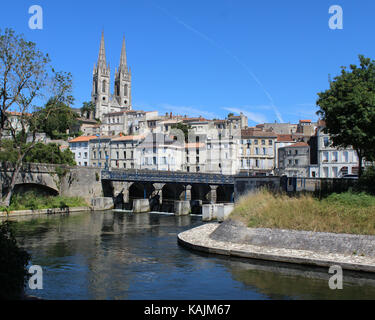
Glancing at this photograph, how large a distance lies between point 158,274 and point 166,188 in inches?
2154

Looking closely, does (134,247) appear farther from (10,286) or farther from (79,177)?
(79,177)

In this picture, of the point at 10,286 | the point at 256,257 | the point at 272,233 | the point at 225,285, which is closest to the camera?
the point at 10,286

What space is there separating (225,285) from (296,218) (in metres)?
9.01

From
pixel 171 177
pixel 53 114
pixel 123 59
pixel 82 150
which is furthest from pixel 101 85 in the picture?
pixel 53 114

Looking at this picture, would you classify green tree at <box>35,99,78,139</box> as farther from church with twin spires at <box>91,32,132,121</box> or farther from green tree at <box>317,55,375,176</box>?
Answer: church with twin spires at <box>91,32,132,121</box>

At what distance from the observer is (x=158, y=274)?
70.8ft

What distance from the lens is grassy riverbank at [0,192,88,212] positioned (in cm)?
5085

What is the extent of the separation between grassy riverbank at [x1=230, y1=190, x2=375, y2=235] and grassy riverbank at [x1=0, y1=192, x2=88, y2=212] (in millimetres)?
31367

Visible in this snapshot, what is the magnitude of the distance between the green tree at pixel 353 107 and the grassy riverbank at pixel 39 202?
120 feet

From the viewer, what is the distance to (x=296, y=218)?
26.5 m

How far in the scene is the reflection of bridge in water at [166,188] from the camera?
190 feet

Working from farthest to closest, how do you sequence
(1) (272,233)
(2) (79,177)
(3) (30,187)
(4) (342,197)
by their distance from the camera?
(2) (79,177) < (3) (30,187) < (4) (342,197) < (1) (272,233)

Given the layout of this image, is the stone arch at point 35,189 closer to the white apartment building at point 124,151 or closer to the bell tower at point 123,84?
the white apartment building at point 124,151
